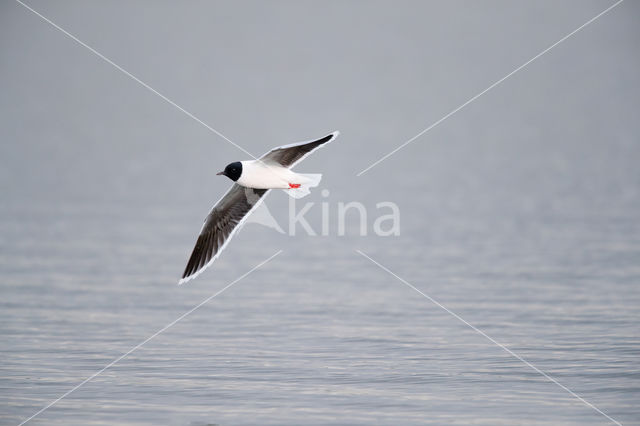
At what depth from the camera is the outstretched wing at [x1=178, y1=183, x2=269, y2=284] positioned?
14977 millimetres

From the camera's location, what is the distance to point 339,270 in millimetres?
21672

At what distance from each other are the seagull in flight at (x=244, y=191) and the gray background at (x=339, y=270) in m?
1.30

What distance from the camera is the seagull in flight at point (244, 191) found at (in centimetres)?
1369

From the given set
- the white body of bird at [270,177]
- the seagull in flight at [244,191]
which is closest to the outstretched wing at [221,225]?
the seagull in flight at [244,191]

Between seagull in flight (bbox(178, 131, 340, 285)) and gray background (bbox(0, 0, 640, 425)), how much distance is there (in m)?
1.30

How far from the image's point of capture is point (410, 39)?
109m

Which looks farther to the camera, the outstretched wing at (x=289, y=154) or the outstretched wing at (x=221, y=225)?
the outstretched wing at (x=221, y=225)

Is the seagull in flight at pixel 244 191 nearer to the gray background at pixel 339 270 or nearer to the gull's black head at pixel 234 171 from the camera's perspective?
the gull's black head at pixel 234 171

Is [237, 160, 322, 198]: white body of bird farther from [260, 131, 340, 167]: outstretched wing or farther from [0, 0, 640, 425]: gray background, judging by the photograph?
[0, 0, 640, 425]: gray background

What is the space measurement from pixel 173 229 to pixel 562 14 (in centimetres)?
8604

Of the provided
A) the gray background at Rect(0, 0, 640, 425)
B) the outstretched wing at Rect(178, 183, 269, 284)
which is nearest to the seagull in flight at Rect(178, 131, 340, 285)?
the outstretched wing at Rect(178, 183, 269, 284)

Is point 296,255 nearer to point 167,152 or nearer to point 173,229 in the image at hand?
point 173,229

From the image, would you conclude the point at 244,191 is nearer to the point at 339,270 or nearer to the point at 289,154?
the point at 289,154

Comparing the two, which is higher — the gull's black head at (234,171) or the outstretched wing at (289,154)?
the outstretched wing at (289,154)
